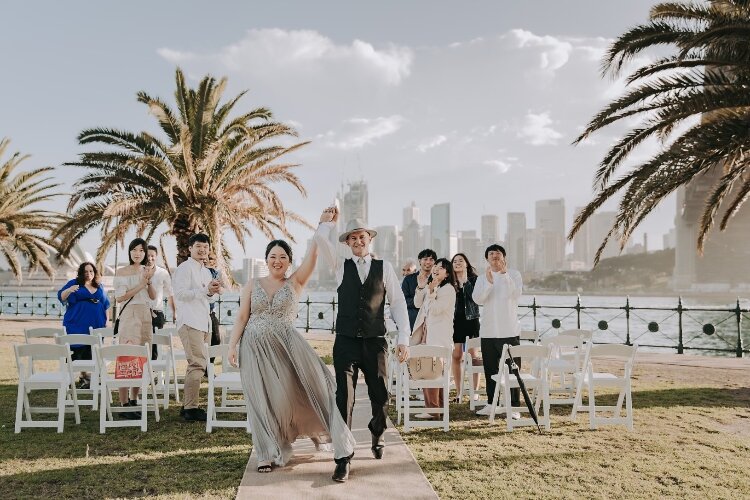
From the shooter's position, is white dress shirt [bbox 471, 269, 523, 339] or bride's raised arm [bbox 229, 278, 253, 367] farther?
white dress shirt [bbox 471, 269, 523, 339]

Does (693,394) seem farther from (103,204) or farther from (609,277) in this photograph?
(609,277)

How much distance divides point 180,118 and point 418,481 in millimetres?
13749

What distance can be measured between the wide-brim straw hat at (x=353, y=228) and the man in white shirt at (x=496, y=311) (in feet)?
8.51

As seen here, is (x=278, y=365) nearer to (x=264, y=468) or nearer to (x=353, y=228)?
(x=264, y=468)

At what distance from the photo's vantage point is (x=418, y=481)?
15.6ft

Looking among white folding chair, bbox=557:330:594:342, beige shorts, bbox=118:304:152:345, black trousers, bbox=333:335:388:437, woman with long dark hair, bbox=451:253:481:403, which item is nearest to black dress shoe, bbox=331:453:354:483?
black trousers, bbox=333:335:388:437

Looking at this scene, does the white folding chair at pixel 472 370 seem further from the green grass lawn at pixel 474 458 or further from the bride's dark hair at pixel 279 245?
the bride's dark hair at pixel 279 245

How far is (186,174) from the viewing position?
49.7ft

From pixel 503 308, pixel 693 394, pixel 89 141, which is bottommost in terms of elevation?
pixel 693 394

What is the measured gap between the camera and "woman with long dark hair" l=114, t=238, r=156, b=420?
7637mm

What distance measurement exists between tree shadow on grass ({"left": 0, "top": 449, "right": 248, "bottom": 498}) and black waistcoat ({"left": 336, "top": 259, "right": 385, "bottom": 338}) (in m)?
1.57

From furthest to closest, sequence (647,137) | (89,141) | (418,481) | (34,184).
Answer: (34,184), (89,141), (647,137), (418,481)

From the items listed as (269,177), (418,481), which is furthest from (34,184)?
(418,481)

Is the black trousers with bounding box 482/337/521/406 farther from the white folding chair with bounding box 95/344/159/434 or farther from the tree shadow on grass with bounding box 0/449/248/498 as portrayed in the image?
the white folding chair with bounding box 95/344/159/434
